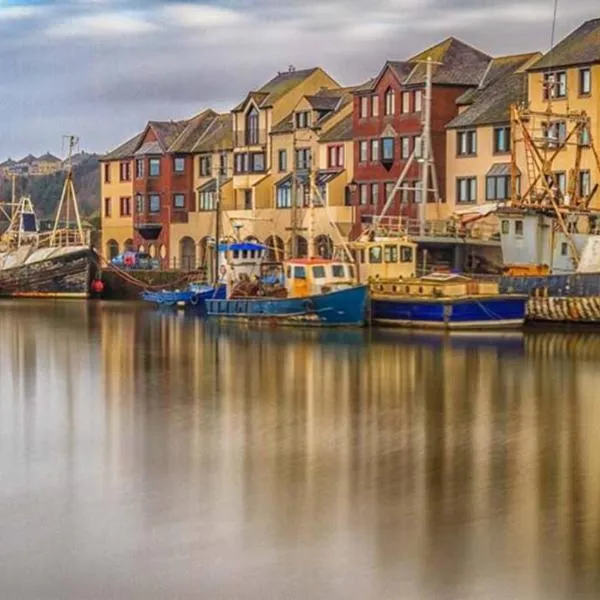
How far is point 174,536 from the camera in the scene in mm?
21016

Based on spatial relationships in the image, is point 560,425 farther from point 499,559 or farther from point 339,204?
point 339,204

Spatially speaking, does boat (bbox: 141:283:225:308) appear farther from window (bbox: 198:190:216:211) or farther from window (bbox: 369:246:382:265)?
window (bbox: 198:190:216:211)

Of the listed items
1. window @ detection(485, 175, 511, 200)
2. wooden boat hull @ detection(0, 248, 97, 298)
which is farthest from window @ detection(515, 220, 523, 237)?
wooden boat hull @ detection(0, 248, 97, 298)

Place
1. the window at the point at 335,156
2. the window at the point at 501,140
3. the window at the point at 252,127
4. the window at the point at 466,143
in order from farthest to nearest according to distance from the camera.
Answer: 1. the window at the point at 252,127
2. the window at the point at 335,156
3. the window at the point at 466,143
4. the window at the point at 501,140

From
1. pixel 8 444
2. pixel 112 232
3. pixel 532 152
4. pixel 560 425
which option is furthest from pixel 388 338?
pixel 112 232

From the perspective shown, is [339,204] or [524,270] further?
[339,204]

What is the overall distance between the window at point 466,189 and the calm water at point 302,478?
32.9 meters

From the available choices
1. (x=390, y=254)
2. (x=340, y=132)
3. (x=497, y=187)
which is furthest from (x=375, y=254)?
(x=340, y=132)

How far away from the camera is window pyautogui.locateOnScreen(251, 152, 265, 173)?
316ft

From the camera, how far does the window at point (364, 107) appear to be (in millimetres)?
84438

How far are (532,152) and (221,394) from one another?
32429 millimetres

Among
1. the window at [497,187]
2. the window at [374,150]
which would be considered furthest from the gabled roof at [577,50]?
the window at [374,150]

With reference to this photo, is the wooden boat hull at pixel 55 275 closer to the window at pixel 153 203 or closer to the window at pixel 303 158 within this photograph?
the window at pixel 153 203

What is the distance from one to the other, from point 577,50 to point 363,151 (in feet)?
52.3
